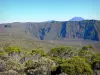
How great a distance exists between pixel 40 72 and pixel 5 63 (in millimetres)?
6832

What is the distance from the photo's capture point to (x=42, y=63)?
43.1 meters

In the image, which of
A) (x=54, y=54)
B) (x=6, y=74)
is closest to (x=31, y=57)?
(x=54, y=54)

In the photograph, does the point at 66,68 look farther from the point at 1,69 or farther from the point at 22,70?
the point at 1,69

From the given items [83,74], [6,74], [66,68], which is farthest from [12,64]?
[83,74]

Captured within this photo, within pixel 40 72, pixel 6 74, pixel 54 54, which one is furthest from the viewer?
pixel 54 54

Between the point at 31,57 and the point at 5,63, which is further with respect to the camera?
the point at 31,57

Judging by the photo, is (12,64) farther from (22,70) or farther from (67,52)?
(67,52)

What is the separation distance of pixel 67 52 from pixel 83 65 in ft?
94.4

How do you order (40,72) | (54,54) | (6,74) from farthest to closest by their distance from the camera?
(54,54), (40,72), (6,74)

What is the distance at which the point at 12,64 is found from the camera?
41.9 metres

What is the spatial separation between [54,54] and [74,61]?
2832cm

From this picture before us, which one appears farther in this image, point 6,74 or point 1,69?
point 1,69

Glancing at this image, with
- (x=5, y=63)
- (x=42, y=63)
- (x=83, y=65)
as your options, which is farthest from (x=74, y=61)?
(x=5, y=63)

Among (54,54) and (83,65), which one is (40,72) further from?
(54,54)
